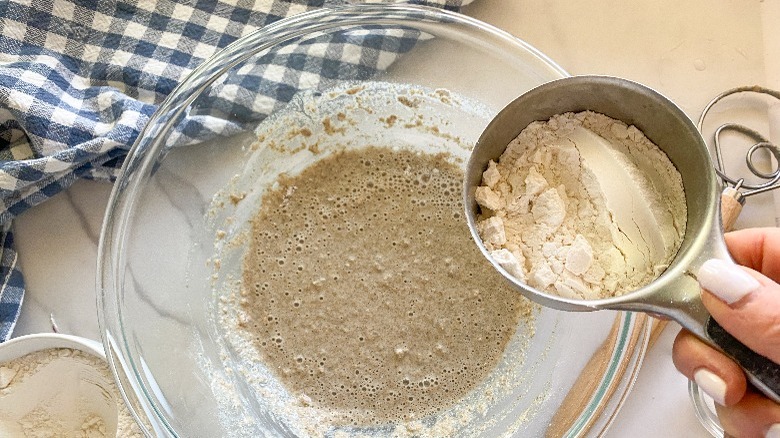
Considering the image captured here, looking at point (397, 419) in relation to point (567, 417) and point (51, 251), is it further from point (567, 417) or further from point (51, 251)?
point (51, 251)

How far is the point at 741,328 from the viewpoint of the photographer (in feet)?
2.82

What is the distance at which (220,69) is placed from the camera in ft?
4.35

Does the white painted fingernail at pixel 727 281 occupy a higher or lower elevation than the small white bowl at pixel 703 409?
higher

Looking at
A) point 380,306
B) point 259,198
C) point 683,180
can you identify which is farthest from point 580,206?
point 259,198

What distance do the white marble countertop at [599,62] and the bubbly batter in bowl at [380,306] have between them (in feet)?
1.23

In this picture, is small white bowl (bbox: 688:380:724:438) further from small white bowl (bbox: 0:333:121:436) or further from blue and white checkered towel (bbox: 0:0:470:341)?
small white bowl (bbox: 0:333:121:436)

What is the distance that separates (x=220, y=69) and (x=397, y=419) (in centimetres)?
79

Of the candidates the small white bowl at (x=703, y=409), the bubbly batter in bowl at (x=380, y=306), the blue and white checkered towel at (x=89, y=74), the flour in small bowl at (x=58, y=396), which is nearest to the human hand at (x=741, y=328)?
the small white bowl at (x=703, y=409)

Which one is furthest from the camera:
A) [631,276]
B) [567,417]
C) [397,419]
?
[397,419]

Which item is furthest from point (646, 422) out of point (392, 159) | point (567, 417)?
point (392, 159)

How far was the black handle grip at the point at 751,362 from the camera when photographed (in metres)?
0.89

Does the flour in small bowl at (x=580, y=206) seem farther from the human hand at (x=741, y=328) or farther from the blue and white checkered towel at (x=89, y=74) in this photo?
the blue and white checkered towel at (x=89, y=74)

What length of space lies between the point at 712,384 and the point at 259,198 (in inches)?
37.1

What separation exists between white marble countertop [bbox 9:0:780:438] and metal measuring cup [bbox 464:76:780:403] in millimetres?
423
